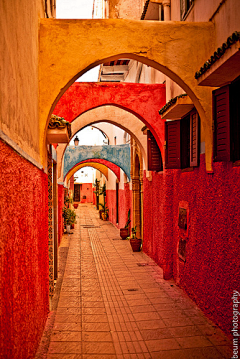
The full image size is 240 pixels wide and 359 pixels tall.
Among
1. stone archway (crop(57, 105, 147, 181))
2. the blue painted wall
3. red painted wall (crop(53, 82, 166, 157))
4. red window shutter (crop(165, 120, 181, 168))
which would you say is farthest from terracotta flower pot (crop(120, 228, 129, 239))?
red window shutter (crop(165, 120, 181, 168))

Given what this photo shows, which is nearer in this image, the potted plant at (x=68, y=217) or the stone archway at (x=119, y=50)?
the stone archway at (x=119, y=50)

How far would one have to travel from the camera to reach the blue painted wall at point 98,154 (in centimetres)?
1720

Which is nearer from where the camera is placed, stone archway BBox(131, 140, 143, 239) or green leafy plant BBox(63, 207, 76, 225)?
stone archway BBox(131, 140, 143, 239)

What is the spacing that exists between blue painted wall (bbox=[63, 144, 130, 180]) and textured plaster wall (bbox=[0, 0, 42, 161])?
12.8 m

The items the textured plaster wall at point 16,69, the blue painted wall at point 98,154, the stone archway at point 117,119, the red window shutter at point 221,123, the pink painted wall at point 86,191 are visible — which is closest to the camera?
the textured plaster wall at point 16,69

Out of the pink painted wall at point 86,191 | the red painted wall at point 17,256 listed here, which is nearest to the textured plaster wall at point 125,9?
the red painted wall at point 17,256

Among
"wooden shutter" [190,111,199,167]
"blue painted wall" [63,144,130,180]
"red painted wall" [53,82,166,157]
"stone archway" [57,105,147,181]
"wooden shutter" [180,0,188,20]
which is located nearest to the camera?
"wooden shutter" [190,111,199,167]

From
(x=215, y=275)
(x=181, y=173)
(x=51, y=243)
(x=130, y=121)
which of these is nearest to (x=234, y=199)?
(x=215, y=275)

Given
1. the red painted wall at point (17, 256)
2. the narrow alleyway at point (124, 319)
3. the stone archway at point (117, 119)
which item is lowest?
the narrow alleyway at point (124, 319)

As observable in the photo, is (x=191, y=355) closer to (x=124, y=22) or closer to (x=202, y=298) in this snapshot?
(x=202, y=298)

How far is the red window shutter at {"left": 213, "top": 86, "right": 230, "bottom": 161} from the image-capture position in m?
4.86

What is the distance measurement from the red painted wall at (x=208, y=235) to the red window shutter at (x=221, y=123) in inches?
9.3

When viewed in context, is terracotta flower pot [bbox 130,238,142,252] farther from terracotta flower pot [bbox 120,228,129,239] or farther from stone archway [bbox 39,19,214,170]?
stone archway [bbox 39,19,214,170]

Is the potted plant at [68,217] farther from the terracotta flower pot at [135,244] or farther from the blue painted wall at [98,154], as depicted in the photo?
the terracotta flower pot at [135,244]
